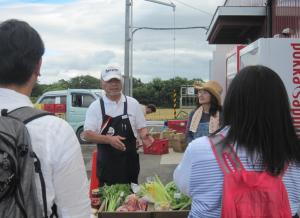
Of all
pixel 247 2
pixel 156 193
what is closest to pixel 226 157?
pixel 156 193

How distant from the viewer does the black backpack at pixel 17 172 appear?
1788 millimetres

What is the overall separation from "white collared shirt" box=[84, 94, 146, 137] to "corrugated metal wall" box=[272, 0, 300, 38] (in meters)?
3.74

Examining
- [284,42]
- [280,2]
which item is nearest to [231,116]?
[284,42]

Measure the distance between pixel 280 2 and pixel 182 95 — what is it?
19458mm

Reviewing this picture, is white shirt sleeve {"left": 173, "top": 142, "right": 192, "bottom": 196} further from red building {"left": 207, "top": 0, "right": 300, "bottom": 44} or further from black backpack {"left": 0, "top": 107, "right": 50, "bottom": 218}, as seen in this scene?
red building {"left": 207, "top": 0, "right": 300, "bottom": 44}

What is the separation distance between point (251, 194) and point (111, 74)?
10.4 feet

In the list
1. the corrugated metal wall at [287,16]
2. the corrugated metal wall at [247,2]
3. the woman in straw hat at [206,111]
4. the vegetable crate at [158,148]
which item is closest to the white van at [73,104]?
the vegetable crate at [158,148]

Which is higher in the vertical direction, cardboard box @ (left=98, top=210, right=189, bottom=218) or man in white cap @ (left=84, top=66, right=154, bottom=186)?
man in white cap @ (left=84, top=66, right=154, bottom=186)

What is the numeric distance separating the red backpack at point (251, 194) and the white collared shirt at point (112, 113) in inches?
116

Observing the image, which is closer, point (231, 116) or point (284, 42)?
point (231, 116)

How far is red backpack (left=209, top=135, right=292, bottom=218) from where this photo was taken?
2180 millimetres

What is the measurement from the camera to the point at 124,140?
512 centimetres

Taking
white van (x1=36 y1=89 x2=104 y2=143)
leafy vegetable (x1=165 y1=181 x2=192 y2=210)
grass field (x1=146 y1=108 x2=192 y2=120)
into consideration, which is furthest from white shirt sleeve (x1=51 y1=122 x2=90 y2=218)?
grass field (x1=146 y1=108 x2=192 y2=120)

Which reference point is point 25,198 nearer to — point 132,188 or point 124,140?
point 132,188
